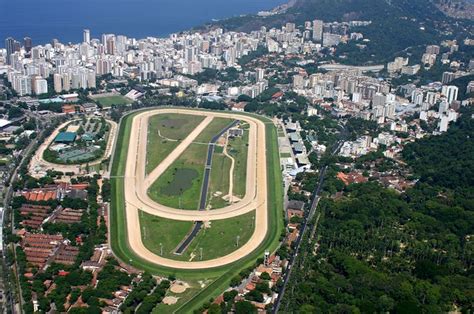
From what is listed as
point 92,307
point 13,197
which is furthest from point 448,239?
point 13,197

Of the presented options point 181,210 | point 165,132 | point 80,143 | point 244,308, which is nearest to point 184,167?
point 181,210

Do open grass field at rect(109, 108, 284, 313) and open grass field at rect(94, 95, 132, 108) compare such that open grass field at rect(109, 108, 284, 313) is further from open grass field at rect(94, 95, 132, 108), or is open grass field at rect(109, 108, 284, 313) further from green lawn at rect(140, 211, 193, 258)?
open grass field at rect(94, 95, 132, 108)

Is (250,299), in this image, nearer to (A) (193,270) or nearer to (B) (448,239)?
(A) (193,270)

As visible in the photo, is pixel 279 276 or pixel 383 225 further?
pixel 383 225

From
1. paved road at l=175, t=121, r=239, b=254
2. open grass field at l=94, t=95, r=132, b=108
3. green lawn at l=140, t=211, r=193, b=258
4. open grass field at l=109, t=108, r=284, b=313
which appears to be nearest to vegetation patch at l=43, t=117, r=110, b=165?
open grass field at l=109, t=108, r=284, b=313

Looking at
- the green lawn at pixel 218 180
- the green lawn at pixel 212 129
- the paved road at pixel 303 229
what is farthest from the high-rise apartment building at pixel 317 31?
the paved road at pixel 303 229

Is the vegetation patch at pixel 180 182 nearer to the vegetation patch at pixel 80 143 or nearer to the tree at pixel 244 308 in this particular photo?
the vegetation patch at pixel 80 143

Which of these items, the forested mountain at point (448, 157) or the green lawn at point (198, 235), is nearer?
the green lawn at point (198, 235)
